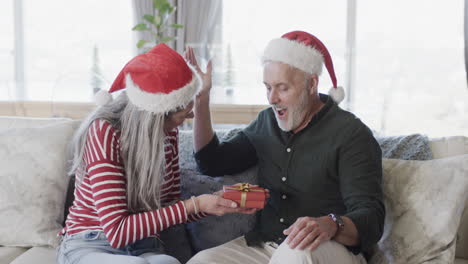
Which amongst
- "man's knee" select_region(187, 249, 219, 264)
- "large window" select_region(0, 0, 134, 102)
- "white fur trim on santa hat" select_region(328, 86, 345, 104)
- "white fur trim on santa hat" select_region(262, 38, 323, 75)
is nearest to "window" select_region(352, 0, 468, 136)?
"large window" select_region(0, 0, 134, 102)

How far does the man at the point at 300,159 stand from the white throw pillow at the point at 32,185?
0.57 meters

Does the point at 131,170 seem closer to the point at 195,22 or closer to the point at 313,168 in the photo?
the point at 313,168

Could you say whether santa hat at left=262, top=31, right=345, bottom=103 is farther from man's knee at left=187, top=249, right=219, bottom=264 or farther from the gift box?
man's knee at left=187, top=249, right=219, bottom=264

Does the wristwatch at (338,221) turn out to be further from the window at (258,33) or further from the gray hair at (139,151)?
the window at (258,33)

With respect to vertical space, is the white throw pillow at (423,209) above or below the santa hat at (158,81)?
below

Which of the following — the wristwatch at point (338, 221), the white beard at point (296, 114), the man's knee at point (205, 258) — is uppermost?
the white beard at point (296, 114)

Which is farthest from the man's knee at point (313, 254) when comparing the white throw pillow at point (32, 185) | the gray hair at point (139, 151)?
the white throw pillow at point (32, 185)

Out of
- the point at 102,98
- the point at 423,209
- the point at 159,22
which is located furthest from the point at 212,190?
the point at 159,22

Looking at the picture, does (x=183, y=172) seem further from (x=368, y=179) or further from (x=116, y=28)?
(x=116, y=28)

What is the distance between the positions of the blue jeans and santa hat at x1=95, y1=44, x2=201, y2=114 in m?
0.46

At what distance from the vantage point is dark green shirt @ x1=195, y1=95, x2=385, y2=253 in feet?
5.54

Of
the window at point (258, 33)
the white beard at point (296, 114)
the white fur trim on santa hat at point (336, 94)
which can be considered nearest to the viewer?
the white beard at point (296, 114)

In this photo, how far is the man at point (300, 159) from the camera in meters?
1.68

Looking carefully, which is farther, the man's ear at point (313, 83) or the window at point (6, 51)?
the window at point (6, 51)
